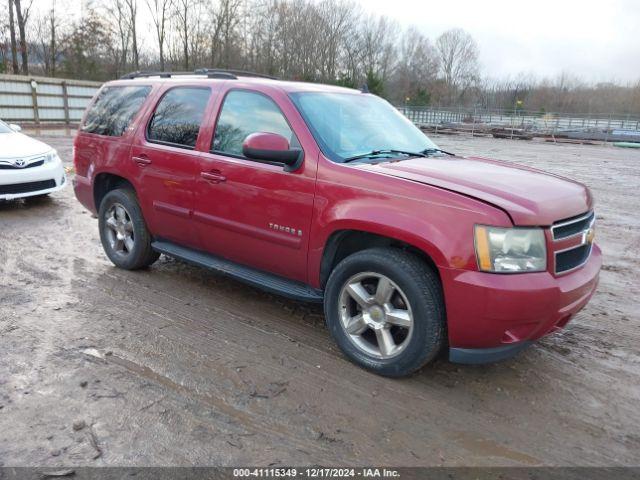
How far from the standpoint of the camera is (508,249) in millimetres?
2857

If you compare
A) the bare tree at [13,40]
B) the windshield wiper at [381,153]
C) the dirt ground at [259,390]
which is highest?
the bare tree at [13,40]

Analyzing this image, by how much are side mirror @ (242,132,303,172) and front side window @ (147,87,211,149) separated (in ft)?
3.28

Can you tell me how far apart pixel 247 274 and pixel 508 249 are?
79.7 inches

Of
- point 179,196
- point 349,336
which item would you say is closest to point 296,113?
point 179,196

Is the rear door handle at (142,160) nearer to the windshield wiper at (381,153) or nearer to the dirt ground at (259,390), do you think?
the dirt ground at (259,390)

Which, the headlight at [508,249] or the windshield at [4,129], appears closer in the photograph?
the headlight at [508,249]

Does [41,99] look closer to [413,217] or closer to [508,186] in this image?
[413,217]

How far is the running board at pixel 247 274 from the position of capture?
3725mm

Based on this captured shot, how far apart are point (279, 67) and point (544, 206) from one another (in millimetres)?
55307

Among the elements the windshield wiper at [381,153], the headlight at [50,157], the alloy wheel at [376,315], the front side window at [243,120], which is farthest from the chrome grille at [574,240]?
the headlight at [50,157]

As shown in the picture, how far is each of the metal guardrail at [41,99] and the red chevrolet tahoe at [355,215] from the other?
67.8 ft

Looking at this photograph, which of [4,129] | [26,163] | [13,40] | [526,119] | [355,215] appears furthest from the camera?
[526,119]

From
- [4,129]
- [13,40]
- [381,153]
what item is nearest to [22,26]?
[13,40]

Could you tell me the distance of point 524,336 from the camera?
297 cm
